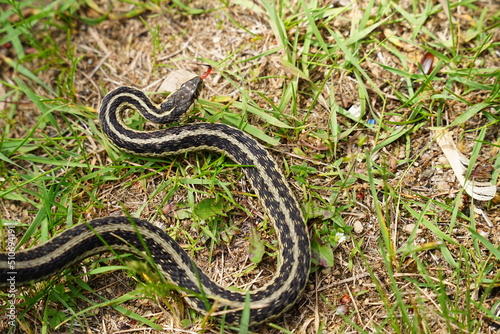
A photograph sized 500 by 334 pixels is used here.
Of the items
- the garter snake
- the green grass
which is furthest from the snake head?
the green grass

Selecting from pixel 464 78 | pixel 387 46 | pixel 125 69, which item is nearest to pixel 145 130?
pixel 125 69

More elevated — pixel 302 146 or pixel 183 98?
pixel 183 98

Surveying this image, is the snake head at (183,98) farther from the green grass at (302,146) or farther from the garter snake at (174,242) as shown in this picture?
the green grass at (302,146)

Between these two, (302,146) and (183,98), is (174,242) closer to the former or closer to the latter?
(183,98)

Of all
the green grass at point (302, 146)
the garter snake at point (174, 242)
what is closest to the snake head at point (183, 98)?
the garter snake at point (174, 242)

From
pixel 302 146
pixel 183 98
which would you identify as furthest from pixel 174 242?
pixel 302 146

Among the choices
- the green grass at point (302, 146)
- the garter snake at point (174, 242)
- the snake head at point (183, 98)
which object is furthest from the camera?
the snake head at point (183, 98)

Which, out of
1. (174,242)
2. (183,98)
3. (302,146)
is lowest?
(302,146)
